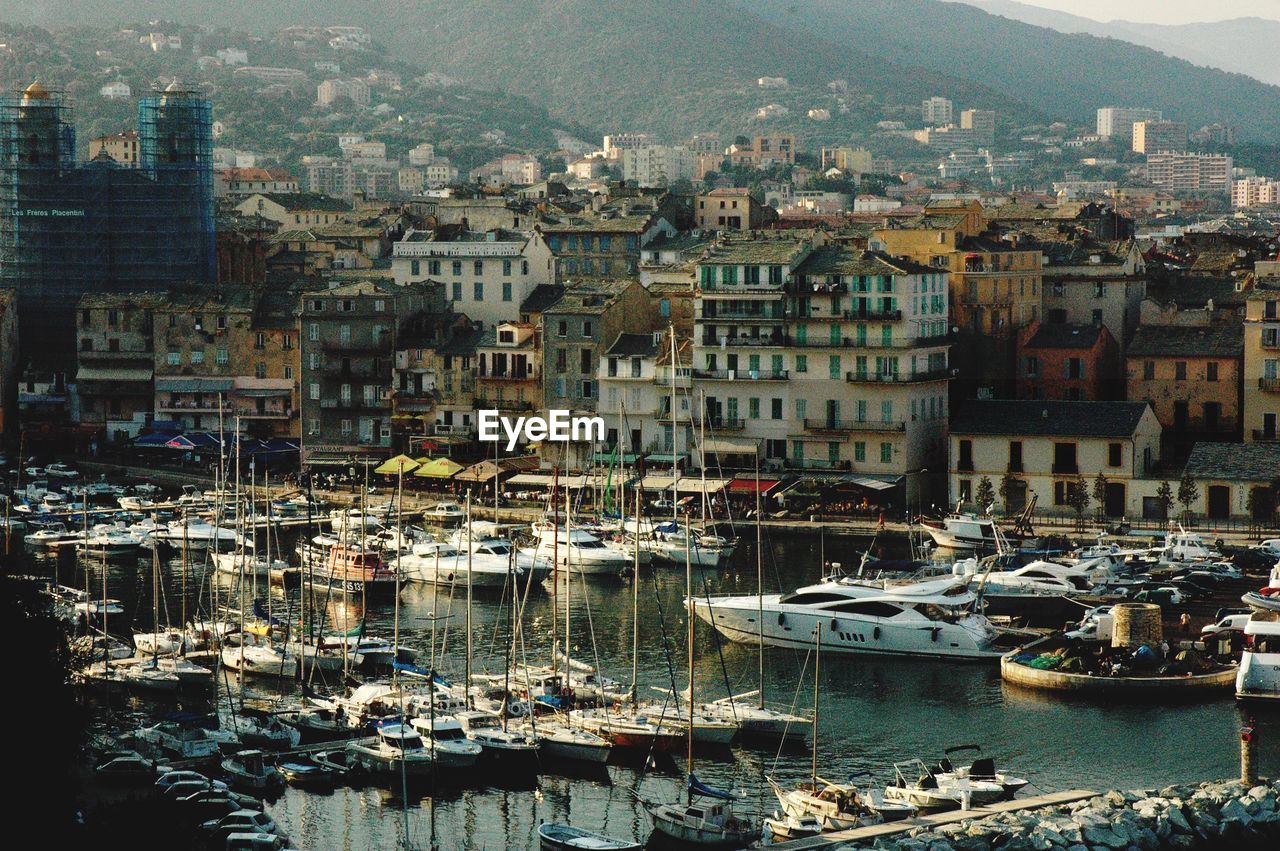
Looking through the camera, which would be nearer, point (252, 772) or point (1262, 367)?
point (252, 772)

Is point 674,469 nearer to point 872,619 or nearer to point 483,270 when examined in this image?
point 872,619

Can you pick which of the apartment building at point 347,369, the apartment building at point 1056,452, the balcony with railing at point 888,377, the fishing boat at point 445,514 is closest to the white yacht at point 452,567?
the fishing boat at point 445,514

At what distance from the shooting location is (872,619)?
50.7 m

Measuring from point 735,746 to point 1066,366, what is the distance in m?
31.9

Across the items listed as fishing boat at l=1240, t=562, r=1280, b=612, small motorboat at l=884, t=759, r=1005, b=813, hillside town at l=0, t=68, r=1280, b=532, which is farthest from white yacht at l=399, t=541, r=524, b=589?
small motorboat at l=884, t=759, r=1005, b=813

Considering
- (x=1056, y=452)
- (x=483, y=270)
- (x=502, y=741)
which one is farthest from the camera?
(x=483, y=270)

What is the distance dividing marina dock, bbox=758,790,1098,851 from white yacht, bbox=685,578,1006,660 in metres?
11.0

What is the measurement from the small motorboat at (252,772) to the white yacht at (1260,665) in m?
17.6

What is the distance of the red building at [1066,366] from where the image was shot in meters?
71.6

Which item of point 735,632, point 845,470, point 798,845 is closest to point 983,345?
point 845,470

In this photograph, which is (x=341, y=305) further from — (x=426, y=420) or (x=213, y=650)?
(x=213, y=650)

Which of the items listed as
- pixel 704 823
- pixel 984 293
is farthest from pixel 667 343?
pixel 704 823

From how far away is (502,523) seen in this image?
6775 centimetres

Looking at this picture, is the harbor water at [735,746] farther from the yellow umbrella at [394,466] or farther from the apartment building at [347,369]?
the apartment building at [347,369]
